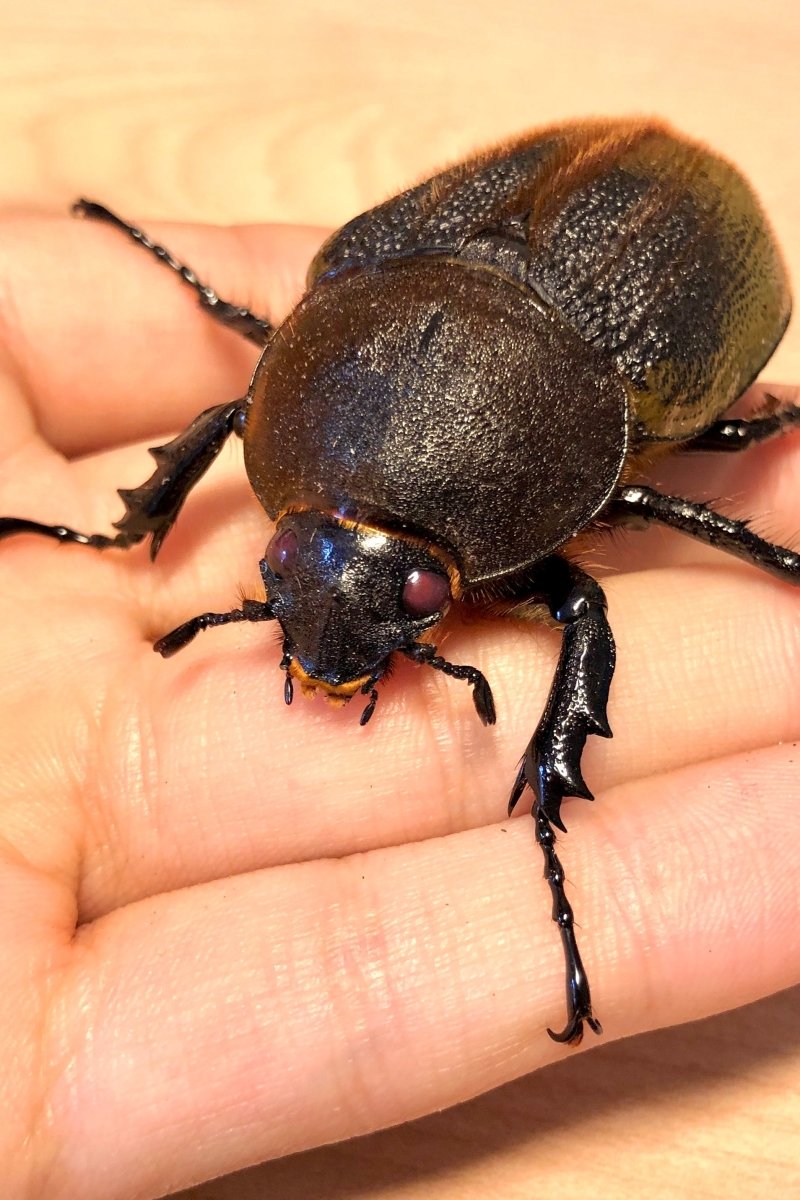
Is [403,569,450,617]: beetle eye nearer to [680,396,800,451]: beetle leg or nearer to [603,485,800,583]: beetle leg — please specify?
[603,485,800,583]: beetle leg

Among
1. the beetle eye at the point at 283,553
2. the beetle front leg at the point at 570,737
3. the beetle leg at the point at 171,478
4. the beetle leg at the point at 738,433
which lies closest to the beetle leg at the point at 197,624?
the beetle eye at the point at 283,553

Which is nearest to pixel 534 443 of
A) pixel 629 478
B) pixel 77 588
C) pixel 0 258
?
pixel 629 478

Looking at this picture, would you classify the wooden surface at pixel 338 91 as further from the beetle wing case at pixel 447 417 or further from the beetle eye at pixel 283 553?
the beetle eye at pixel 283 553

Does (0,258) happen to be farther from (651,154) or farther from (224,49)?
(224,49)

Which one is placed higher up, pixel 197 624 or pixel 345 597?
pixel 345 597

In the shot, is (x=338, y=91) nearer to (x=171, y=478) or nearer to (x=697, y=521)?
(x=171, y=478)

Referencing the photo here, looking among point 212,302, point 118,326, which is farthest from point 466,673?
point 118,326

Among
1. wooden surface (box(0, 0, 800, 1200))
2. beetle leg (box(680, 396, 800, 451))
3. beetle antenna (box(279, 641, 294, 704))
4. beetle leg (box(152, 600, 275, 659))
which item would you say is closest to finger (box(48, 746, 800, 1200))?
beetle antenna (box(279, 641, 294, 704))
